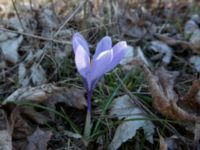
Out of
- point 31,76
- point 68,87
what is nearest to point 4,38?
point 31,76

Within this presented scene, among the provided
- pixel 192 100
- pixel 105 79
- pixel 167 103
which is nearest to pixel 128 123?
pixel 167 103

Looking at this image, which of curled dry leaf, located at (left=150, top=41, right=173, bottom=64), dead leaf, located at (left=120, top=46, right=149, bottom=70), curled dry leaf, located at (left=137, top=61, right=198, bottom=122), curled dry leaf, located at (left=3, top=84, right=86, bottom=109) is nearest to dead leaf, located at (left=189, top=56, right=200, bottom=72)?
curled dry leaf, located at (left=150, top=41, right=173, bottom=64)

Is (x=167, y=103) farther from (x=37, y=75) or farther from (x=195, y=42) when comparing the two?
(x=195, y=42)

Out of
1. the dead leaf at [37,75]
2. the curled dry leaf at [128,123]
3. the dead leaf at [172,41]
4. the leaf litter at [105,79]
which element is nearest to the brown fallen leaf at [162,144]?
the leaf litter at [105,79]

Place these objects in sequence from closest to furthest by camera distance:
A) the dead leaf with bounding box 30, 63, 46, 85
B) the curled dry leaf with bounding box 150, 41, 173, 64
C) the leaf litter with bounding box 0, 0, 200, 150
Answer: the leaf litter with bounding box 0, 0, 200, 150 < the dead leaf with bounding box 30, 63, 46, 85 < the curled dry leaf with bounding box 150, 41, 173, 64

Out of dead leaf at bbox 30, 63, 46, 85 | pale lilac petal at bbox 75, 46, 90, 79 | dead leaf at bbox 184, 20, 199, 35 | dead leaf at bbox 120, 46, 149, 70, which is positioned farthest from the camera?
dead leaf at bbox 184, 20, 199, 35

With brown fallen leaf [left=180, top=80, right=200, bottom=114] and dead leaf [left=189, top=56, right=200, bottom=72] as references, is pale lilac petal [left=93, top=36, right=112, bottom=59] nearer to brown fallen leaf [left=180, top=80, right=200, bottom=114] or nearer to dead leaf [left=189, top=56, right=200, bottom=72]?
brown fallen leaf [left=180, top=80, right=200, bottom=114]

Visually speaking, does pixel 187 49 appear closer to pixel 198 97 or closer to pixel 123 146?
pixel 198 97
